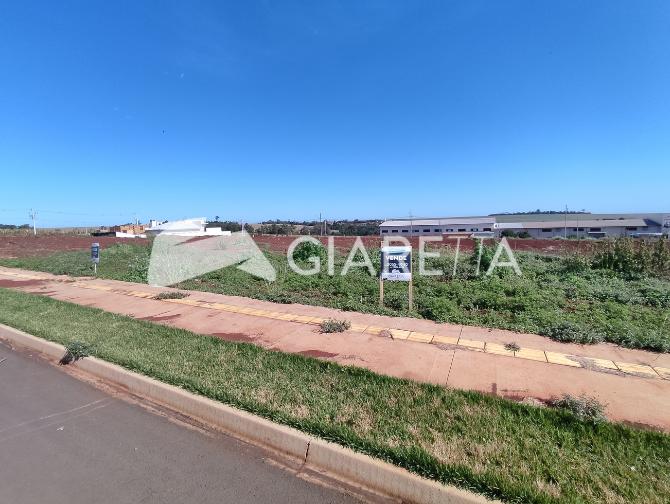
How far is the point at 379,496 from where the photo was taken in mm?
2568

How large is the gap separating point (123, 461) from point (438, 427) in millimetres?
2632

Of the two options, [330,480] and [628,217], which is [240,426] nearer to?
[330,480]

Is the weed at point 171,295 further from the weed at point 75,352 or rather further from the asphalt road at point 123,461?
the asphalt road at point 123,461

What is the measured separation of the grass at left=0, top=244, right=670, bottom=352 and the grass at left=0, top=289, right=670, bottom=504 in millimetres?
2760

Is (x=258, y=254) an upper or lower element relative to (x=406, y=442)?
upper

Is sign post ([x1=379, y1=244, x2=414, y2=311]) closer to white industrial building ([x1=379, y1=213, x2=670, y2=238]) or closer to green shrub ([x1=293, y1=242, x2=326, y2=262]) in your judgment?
green shrub ([x1=293, y1=242, x2=326, y2=262])

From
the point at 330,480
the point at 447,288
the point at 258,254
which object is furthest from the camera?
the point at 258,254

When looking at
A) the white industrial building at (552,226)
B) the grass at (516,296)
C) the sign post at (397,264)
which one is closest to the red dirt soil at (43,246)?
the grass at (516,296)

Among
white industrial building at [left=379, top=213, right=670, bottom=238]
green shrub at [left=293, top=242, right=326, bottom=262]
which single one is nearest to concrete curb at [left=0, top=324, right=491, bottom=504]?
green shrub at [left=293, top=242, right=326, bottom=262]

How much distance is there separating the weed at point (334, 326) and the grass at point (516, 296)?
3.75 ft

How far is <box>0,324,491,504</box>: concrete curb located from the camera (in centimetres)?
247

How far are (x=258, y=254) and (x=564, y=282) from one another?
1116cm

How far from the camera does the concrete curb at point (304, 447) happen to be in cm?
247

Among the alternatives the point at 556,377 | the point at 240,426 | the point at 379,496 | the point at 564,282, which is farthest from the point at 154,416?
the point at 564,282
